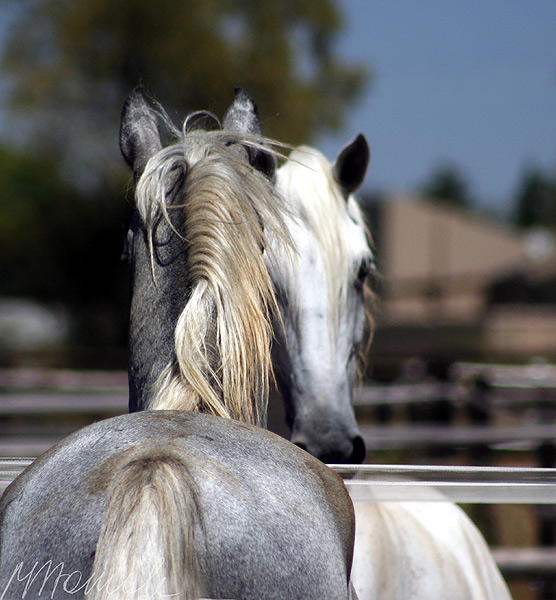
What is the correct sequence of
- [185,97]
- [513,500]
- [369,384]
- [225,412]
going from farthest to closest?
[185,97]
[369,384]
[513,500]
[225,412]

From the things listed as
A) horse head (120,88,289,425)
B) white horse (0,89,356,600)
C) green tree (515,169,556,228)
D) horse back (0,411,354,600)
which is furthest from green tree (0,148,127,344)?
green tree (515,169,556,228)

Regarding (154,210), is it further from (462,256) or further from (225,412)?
(462,256)

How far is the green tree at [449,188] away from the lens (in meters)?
103

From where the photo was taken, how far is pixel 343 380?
1.96 m

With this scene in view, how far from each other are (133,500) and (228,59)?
1528 centimetres

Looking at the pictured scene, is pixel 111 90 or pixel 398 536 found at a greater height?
pixel 111 90

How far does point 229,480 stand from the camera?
36.6 inches

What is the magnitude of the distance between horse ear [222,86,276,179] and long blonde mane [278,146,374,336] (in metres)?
0.11

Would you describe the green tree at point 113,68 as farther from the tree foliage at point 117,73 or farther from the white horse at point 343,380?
the white horse at point 343,380

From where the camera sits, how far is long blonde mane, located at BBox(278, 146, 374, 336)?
2043 mm

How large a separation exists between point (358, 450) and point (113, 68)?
14.7m

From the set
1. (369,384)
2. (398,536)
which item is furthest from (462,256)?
(398,536)

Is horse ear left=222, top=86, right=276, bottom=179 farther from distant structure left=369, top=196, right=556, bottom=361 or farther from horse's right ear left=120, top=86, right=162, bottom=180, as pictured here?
distant structure left=369, top=196, right=556, bottom=361

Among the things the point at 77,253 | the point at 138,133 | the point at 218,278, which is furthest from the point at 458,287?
the point at 218,278
